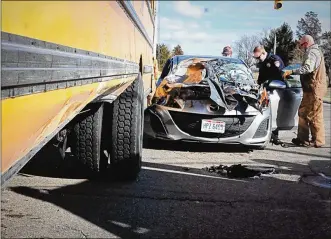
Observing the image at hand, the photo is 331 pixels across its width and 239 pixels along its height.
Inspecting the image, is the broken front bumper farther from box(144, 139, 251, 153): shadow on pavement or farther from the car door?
the car door

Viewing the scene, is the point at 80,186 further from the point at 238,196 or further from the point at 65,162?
the point at 238,196

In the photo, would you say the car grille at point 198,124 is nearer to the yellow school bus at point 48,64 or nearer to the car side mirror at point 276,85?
the car side mirror at point 276,85

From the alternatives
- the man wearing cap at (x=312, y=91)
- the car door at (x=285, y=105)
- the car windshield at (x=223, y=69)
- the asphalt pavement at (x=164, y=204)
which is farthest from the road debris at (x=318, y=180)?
the car windshield at (x=223, y=69)

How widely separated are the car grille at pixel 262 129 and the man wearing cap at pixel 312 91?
123 centimetres

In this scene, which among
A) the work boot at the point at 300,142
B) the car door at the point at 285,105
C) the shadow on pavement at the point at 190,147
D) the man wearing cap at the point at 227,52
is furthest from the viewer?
the man wearing cap at the point at 227,52

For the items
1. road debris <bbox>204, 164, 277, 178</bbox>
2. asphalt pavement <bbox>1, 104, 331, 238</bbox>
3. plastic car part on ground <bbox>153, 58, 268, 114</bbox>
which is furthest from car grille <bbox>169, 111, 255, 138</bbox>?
road debris <bbox>204, 164, 277, 178</bbox>

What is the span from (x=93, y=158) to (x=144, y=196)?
583 millimetres

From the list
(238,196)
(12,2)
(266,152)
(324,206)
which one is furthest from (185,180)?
(12,2)

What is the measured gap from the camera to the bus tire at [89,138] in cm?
305

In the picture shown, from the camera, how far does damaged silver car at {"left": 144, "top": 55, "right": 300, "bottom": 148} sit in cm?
448

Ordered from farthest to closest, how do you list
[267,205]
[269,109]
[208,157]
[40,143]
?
[269,109] < [208,157] < [267,205] < [40,143]

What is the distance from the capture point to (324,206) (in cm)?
293

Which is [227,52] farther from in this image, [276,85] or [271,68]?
[276,85]

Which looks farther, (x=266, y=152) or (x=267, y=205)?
(x=266, y=152)
